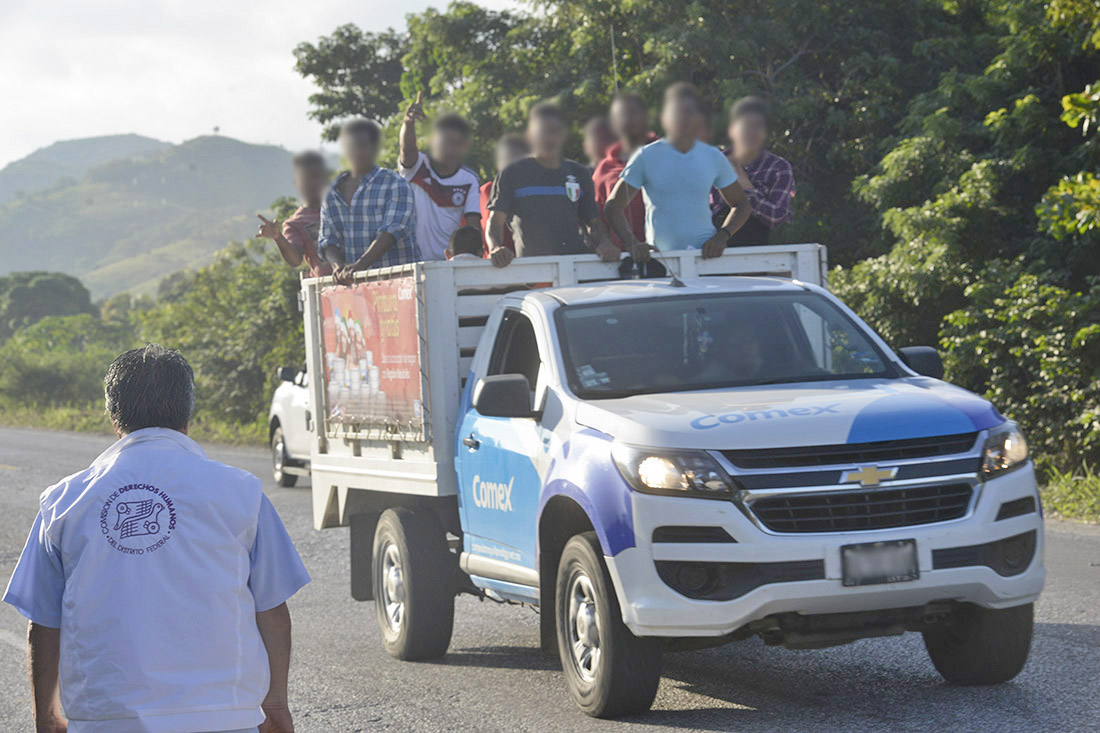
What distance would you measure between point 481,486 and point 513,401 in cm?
92

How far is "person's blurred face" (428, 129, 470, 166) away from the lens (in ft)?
31.4

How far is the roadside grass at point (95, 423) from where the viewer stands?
26.8m

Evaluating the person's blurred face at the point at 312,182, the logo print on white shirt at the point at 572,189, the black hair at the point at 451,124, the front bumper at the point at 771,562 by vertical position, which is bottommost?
the front bumper at the point at 771,562

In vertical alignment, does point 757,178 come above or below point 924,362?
above

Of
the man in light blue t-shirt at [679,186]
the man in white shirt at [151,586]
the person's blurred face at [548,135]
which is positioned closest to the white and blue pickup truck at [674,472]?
the man in light blue t-shirt at [679,186]

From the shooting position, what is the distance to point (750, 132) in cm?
948

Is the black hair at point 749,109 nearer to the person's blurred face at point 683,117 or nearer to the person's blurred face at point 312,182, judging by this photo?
the person's blurred face at point 683,117

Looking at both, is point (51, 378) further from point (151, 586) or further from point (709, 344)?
point (151, 586)

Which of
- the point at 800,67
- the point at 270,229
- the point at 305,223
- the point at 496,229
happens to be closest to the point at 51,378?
the point at 800,67

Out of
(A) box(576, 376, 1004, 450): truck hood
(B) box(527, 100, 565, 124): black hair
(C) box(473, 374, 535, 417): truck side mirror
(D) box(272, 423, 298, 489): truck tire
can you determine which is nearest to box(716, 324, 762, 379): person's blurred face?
(A) box(576, 376, 1004, 450): truck hood

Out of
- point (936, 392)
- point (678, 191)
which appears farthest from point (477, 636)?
point (936, 392)

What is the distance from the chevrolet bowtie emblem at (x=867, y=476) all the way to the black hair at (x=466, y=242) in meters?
4.22

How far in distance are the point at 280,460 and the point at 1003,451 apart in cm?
1226

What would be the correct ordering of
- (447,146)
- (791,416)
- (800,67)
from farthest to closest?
(800,67), (447,146), (791,416)
